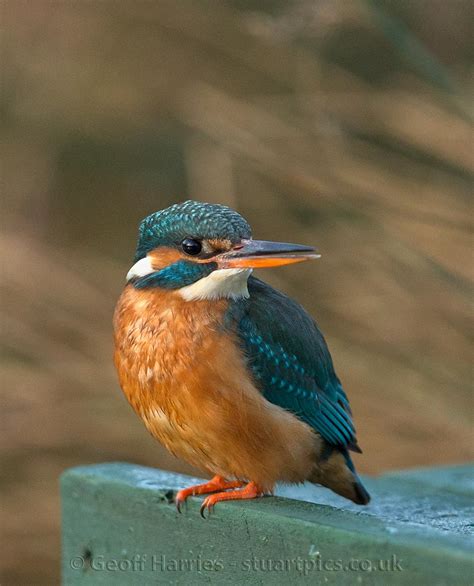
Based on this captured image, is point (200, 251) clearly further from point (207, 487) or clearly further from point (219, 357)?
point (207, 487)

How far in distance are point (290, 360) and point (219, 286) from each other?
31 cm

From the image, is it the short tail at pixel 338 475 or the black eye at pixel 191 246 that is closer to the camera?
the black eye at pixel 191 246

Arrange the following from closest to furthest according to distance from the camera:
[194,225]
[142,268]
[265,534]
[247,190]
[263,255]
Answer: [265,534] → [263,255] → [194,225] → [142,268] → [247,190]

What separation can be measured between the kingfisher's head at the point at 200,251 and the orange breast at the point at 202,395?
4 cm

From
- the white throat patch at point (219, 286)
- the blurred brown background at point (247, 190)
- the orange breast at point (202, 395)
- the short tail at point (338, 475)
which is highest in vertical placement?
the blurred brown background at point (247, 190)

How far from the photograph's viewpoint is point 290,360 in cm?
346

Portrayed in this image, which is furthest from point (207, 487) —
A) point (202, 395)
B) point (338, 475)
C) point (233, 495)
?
point (338, 475)

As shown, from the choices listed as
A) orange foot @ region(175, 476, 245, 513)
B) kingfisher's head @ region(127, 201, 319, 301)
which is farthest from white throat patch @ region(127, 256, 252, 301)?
orange foot @ region(175, 476, 245, 513)

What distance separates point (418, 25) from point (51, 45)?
2311mm

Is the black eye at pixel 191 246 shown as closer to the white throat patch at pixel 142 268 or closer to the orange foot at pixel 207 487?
the white throat patch at pixel 142 268

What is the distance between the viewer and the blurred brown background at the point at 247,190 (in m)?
5.29

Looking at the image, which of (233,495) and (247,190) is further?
(247,190)

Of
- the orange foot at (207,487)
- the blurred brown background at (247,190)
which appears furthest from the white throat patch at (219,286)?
the blurred brown background at (247,190)

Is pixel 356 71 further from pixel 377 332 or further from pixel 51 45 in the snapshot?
pixel 377 332
